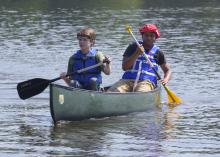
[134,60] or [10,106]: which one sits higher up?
[134,60]

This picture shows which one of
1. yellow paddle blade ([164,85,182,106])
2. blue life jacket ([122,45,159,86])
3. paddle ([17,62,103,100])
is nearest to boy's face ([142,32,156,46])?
blue life jacket ([122,45,159,86])

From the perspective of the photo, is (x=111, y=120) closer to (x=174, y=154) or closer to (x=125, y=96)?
(x=125, y=96)

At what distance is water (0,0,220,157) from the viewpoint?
1161 cm

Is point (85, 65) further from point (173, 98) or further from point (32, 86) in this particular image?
point (173, 98)

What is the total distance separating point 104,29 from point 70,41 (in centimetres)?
472

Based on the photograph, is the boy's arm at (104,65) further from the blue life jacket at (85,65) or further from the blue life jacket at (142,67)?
the blue life jacket at (142,67)

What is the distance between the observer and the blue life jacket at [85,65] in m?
13.7

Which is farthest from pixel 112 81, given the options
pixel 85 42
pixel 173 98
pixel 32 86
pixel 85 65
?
pixel 85 42

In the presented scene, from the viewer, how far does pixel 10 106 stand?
15445 millimetres

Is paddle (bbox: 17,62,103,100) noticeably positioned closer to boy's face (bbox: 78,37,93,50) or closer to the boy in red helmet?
boy's face (bbox: 78,37,93,50)

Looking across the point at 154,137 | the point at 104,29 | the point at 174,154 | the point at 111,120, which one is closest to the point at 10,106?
the point at 111,120

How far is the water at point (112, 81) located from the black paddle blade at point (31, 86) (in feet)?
1.62

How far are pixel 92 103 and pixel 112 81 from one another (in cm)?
576

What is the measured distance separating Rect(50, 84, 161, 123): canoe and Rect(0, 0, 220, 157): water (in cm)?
15
